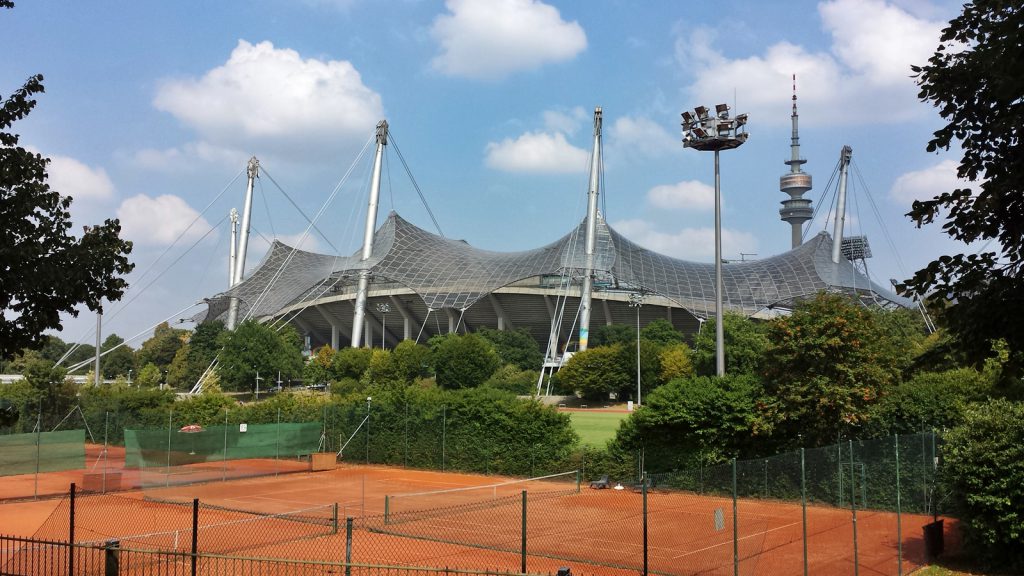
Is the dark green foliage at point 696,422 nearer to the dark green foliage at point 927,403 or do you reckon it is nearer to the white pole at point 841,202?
the dark green foliage at point 927,403

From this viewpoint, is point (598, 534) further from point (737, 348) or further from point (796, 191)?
point (796, 191)

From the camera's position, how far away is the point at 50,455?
26.5 meters

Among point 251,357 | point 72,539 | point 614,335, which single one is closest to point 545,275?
point 614,335

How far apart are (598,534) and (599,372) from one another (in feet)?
173

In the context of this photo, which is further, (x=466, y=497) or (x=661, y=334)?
(x=661, y=334)

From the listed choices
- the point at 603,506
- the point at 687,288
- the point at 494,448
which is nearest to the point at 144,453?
the point at 494,448

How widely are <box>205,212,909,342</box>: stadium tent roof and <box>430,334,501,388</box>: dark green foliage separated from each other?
917 inches

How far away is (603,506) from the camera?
2038cm

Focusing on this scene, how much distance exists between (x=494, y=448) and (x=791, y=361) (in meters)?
10.2

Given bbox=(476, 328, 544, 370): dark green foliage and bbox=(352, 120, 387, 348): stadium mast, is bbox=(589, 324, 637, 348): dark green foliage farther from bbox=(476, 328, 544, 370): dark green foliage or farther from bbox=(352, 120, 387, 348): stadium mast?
bbox=(352, 120, 387, 348): stadium mast

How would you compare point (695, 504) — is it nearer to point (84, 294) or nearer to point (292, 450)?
point (84, 294)

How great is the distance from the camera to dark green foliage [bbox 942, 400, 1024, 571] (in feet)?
43.3

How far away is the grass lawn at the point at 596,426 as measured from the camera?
39772 millimetres

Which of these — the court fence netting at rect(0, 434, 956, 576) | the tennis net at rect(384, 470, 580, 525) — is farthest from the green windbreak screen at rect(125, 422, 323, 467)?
the tennis net at rect(384, 470, 580, 525)
